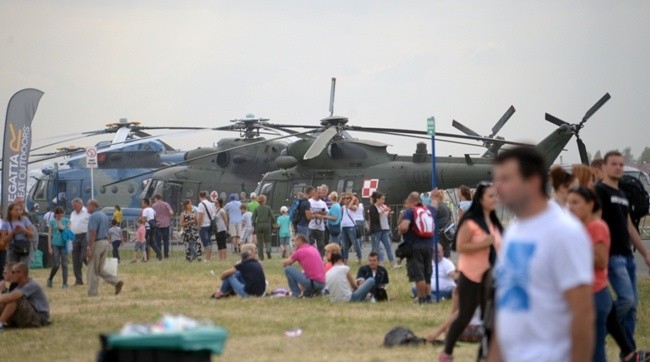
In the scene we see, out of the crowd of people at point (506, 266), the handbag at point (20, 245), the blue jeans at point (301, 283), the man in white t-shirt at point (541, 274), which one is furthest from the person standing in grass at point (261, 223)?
the man in white t-shirt at point (541, 274)

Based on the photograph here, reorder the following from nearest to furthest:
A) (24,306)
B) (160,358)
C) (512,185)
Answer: (512,185)
(160,358)
(24,306)

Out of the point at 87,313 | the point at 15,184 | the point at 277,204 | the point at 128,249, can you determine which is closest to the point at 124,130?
the point at 128,249

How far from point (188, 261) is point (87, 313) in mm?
14313

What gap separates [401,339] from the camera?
13.3 metres

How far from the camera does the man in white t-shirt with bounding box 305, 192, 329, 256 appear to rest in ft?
91.3

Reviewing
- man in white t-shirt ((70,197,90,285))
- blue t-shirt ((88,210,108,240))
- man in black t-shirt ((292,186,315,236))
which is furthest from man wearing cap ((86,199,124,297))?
man in black t-shirt ((292,186,315,236))

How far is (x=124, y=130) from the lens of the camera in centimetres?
5203

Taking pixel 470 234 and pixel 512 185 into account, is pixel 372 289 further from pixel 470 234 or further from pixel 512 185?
pixel 512 185

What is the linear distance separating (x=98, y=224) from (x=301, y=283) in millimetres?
4290

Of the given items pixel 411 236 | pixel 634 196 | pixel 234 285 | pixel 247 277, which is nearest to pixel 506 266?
pixel 634 196

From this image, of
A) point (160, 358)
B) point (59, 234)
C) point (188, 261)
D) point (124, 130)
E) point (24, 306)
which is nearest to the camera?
point (160, 358)

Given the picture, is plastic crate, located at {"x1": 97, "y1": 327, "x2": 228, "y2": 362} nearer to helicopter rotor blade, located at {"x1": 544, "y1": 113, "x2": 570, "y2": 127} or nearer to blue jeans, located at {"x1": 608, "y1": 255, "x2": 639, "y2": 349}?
blue jeans, located at {"x1": 608, "y1": 255, "x2": 639, "y2": 349}

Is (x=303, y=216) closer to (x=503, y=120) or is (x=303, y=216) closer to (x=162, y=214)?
(x=162, y=214)

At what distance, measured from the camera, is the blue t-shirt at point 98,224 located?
22359mm
